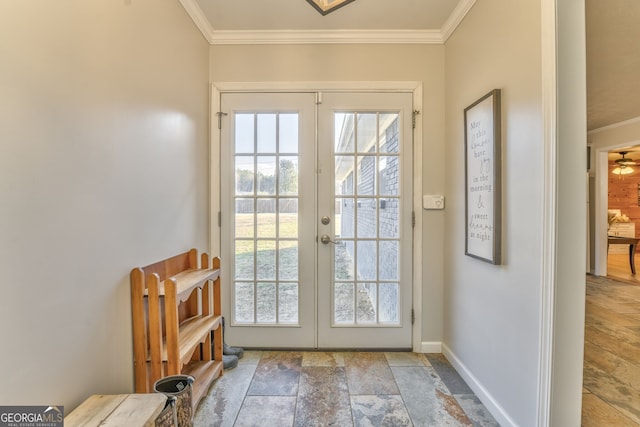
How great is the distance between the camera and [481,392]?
71.8 inches

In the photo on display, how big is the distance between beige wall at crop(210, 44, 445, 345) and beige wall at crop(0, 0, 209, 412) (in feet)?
2.73

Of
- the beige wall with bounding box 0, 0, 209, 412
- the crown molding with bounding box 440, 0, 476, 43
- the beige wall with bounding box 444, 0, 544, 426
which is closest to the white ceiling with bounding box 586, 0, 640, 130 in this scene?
the crown molding with bounding box 440, 0, 476, 43

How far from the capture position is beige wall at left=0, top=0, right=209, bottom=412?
0.92m

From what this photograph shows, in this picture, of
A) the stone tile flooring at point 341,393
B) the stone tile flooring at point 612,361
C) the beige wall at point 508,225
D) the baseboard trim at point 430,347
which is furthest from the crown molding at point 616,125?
the stone tile flooring at point 341,393

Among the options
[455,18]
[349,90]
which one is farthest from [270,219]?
[455,18]

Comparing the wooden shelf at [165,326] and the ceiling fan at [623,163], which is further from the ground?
the ceiling fan at [623,163]

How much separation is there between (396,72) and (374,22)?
0.40 meters

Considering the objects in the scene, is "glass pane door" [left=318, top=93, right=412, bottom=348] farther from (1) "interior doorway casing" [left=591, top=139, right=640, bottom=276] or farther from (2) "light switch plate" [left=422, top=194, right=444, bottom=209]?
(1) "interior doorway casing" [left=591, top=139, right=640, bottom=276]

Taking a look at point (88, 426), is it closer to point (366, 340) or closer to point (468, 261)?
point (366, 340)

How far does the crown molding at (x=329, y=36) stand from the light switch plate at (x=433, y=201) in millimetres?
1235

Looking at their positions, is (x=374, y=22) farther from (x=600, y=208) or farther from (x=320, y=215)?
(x=600, y=208)

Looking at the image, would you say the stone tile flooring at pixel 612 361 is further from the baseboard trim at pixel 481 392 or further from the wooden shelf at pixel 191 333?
the wooden shelf at pixel 191 333

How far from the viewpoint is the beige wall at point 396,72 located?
241 centimetres

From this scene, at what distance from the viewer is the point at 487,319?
1791 millimetres
